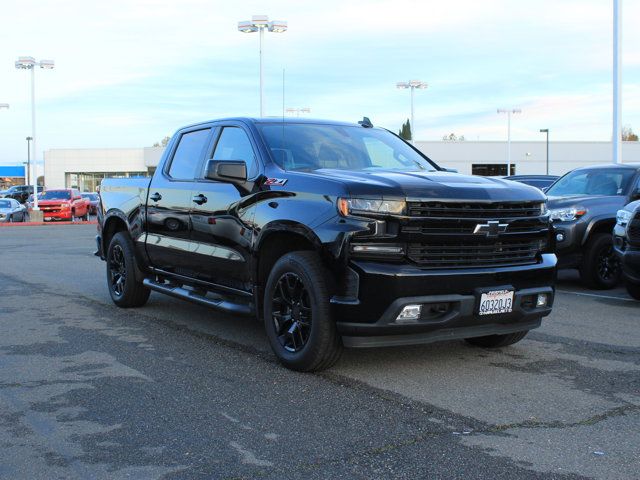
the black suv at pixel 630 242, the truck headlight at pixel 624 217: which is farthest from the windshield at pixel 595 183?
the black suv at pixel 630 242

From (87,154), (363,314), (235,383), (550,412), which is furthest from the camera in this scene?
(87,154)

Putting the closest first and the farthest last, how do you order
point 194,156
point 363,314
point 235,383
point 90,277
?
point 363,314
point 235,383
point 194,156
point 90,277

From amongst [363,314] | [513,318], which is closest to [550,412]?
[513,318]

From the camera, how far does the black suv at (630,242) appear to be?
7.89m

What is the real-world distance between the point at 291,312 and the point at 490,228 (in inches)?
60.4

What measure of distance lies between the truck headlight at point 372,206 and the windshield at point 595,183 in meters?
6.34

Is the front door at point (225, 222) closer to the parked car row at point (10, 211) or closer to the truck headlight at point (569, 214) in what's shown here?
the truck headlight at point (569, 214)

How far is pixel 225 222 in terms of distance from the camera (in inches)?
236

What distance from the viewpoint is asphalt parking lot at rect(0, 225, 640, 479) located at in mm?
3627

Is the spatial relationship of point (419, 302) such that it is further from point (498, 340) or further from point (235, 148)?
point (235, 148)

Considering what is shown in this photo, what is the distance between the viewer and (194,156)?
693cm

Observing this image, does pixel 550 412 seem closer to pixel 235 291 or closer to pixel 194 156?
pixel 235 291

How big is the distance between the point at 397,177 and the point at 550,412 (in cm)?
187

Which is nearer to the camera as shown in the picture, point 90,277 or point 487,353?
point 487,353
